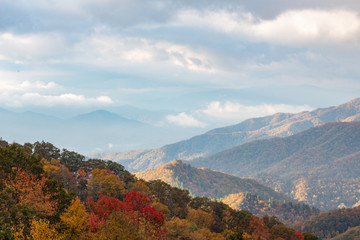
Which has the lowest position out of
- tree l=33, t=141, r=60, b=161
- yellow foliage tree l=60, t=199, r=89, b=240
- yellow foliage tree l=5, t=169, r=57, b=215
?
yellow foliage tree l=60, t=199, r=89, b=240

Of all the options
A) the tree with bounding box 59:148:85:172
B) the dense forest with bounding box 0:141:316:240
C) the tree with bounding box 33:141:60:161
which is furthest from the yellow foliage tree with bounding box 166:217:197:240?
the tree with bounding box 33:141:60:161

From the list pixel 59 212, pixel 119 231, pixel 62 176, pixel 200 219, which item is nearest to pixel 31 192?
pixel 59 212

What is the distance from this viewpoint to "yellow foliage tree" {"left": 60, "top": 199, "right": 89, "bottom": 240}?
74188 mm

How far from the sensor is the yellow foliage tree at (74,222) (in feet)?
243

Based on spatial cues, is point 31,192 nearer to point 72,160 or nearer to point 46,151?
point 72,160

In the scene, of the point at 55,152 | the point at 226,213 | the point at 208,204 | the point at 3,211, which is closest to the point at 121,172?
the point at 55,152

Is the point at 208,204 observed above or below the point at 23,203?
below

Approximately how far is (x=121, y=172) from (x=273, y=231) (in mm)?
85782

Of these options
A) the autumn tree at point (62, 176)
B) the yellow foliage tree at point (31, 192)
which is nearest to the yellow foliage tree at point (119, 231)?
the yellow foliage tree at point (31, 192)

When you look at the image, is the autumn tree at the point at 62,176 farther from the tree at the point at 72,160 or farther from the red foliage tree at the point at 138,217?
the red foliage tree at the point at 138,217

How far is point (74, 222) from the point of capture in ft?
244

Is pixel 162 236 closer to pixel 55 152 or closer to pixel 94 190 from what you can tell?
pixel 94 190

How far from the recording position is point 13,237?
55906 mm

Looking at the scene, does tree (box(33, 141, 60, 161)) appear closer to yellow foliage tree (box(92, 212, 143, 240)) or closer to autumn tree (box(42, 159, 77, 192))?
autumn tree (box(42, 159, 77, 192))
